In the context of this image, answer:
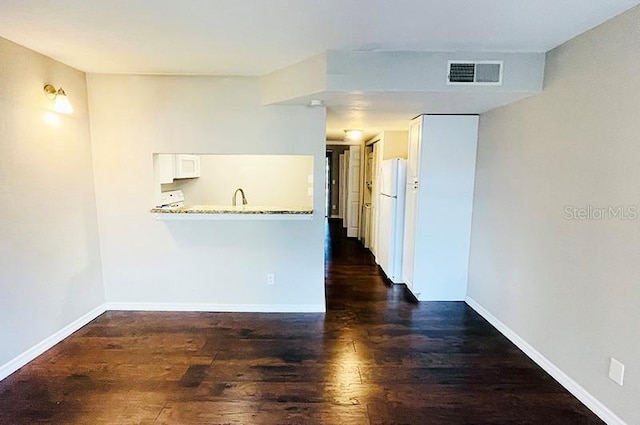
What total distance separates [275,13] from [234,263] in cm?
236

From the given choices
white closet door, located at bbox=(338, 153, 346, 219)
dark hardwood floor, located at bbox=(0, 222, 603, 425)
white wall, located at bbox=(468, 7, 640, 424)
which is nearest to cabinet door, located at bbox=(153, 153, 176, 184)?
dark hardwood floor, located at bbox=(0, 222, 603, 425)

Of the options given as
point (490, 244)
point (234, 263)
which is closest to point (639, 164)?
point (490, 244)

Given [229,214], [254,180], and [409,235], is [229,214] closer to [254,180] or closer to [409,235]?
[254,180]

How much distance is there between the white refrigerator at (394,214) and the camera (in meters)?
4.41

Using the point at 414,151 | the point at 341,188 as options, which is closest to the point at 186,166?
the point at 414,151

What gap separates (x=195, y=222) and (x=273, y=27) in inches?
80.5

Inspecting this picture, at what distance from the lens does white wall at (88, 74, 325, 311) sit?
327 centimetres

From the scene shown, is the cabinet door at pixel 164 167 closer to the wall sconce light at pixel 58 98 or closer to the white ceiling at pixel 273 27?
the wall sconce light at pixel 58 98

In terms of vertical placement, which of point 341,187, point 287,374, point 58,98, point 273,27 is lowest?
point 287,374

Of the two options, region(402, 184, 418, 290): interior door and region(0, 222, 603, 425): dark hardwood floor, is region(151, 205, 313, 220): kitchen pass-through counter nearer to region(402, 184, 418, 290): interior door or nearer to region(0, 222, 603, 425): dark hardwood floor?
region(0, 222, 603, 425): dark hardwood floor

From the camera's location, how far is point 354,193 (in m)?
7.45

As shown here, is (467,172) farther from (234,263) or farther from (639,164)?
(234,263)

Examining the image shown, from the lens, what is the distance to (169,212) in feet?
11.0

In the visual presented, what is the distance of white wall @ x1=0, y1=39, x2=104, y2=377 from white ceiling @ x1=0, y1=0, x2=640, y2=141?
0.94 ft
